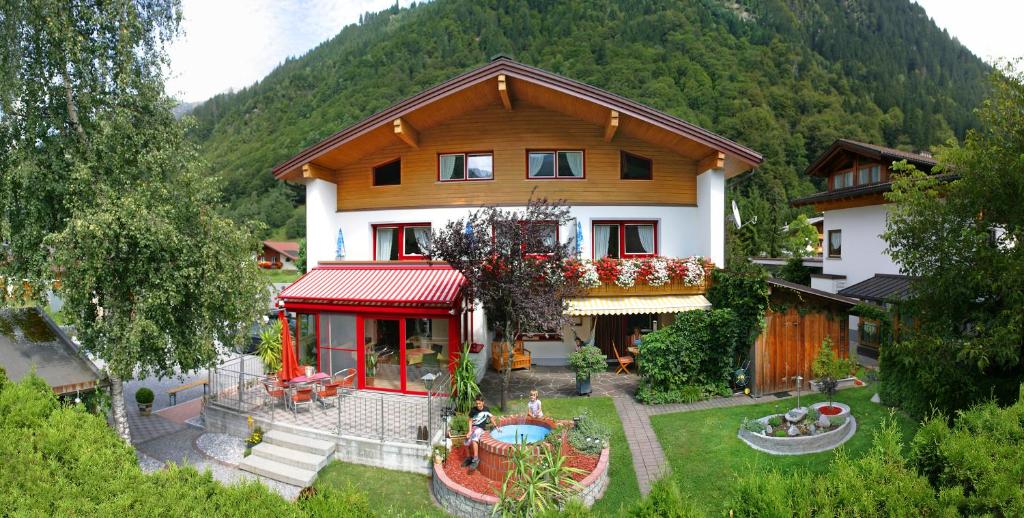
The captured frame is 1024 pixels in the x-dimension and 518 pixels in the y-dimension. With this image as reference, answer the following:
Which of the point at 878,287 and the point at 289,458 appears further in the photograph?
the point at 878,287

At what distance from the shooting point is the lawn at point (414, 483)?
10633 millimetres

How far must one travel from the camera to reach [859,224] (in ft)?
75.3

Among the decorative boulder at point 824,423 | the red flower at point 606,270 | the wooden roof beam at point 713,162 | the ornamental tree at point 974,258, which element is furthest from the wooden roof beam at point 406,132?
the decorative boulder at point 824,423

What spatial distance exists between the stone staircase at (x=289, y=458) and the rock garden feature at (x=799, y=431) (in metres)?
10.9

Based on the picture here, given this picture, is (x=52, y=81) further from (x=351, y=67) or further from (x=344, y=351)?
(x=351, y=67)

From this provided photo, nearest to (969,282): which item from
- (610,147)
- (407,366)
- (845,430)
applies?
(845,430)

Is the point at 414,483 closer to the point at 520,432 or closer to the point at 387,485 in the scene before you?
the point at 387,485

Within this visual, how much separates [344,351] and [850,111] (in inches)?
4190

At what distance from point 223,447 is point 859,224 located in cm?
2715

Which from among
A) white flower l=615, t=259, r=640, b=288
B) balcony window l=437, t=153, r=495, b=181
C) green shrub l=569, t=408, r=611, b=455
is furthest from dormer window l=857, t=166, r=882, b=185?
green shrub l=569, t=408, r=611, b=455

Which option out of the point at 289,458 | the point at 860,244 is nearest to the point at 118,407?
the point at 289,458

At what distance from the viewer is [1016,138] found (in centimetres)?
832

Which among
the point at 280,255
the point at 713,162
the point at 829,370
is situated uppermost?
the point at 713,162

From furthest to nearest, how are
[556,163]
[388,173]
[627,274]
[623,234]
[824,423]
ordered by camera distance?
1. [388,173]
2. [623,234]
3. [556,163]
4. [627,274]
5. [824,423]
